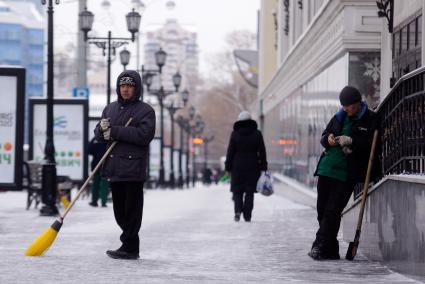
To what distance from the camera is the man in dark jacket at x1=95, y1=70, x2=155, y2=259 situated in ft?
36.3

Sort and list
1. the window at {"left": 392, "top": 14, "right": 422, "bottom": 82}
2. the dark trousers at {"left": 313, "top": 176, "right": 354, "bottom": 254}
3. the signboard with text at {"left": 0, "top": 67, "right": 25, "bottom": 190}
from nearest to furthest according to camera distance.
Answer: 1. the dark trousers at {"left": 313, "top": 176, "right": 354, "bottom": 254}
2. the window at {"left": 392, "top": 14, "right": 422, "bottom": 82}
3. the signboard with text at {"left": 0, "top": 67, "right": 25, "bottom": 190}

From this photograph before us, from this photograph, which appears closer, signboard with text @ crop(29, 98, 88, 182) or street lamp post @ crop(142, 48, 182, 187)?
signboard with text @ crop(29, 98, 88, 182)

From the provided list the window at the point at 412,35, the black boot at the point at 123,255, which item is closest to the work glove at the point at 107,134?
the black boot at the point at 123,255

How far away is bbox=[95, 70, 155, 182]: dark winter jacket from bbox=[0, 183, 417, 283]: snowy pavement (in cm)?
77

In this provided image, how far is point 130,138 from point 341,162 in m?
1.91

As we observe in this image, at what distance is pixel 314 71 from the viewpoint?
26688 mm

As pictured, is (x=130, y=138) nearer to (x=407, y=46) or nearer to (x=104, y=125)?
(x=104, y=125)

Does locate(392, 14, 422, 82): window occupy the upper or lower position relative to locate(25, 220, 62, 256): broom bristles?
upper

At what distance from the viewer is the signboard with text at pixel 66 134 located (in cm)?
2633

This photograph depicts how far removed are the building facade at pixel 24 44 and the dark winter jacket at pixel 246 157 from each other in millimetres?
143148

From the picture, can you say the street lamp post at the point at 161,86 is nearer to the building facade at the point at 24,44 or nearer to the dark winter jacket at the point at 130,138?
the dark winter jacket at the point at 130,138

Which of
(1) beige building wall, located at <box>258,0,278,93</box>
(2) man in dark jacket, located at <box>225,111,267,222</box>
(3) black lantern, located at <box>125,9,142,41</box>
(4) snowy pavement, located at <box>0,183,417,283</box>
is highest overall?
(1) beige building wall, located at <box>258,0,278,93</box>

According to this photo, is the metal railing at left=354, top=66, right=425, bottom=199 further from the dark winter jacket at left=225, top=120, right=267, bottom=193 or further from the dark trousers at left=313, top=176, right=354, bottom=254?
the dark winter jacket at left=225, top=120, right=267, bottom=193

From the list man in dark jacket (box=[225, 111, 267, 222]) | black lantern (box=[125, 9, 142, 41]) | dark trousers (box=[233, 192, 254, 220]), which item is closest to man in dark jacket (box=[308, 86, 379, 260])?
dark trousers (box=[233, 192, 254, 220])
